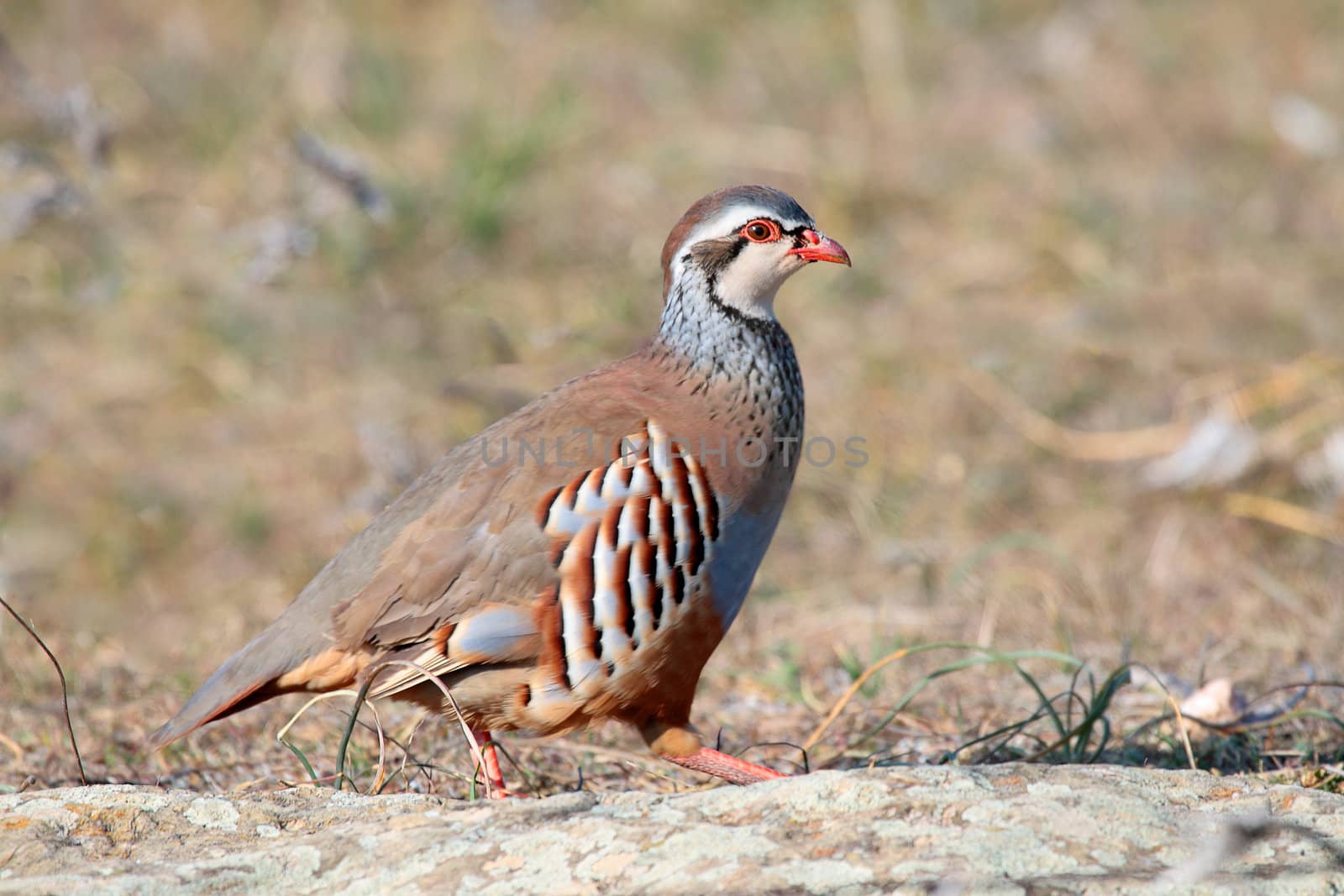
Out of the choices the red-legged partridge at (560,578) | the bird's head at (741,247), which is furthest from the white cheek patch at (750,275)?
the red-legged partridge at (560,578)

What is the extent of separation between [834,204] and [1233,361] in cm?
219

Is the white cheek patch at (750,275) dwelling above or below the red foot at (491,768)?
above

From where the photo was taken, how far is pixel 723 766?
10.2ft

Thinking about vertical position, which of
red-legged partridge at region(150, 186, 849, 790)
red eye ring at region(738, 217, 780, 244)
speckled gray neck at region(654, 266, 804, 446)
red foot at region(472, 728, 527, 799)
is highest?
red eye ring at region(738, 217, 780, 244)

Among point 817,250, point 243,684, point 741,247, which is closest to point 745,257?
point 741,247

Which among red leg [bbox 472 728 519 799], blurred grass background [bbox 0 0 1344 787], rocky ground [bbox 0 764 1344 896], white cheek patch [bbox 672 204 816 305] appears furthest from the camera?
blurred grass background [bbox 0 0 1344 787]

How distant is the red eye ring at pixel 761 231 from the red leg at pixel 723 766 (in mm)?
1177

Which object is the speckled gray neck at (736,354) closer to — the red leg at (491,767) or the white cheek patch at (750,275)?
the white cheek patch at (750,275)

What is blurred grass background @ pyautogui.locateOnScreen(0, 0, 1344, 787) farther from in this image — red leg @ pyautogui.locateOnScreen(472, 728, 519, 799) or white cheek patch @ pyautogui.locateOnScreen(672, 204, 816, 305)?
white cheek patch @ pyautogui.locateOnScreen(672, 204, 816, 305)

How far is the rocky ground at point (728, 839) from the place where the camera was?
1.95 metres

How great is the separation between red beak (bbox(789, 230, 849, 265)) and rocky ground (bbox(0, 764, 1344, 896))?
4.86 ft

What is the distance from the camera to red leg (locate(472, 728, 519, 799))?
2.92 meters

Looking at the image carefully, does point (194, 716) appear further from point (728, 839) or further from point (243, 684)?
point (728, 839)

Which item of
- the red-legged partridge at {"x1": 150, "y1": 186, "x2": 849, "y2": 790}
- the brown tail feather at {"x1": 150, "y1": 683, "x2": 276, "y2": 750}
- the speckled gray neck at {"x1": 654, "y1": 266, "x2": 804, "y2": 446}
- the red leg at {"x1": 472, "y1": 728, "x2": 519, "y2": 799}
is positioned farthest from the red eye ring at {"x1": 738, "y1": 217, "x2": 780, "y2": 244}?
the brown tail feather at {"x1": 150, "y1": 683, "x2": 276, "y2": 750}
